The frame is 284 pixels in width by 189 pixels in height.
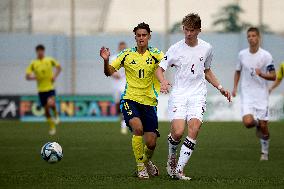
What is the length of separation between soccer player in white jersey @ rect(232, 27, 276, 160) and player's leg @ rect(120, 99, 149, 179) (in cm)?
466

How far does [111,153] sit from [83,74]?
18993 mm

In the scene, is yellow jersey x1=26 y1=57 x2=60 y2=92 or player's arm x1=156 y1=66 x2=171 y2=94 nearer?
player's arm x1=156 y1=66 x2=171 y2=94

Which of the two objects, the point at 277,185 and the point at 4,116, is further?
the point at 4,116

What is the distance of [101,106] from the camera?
35656 mm

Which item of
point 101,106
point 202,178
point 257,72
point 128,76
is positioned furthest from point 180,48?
point 101,106

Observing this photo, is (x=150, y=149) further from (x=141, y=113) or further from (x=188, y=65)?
(x=188, y=65)

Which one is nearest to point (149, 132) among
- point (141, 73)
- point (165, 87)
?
point (141, 73)


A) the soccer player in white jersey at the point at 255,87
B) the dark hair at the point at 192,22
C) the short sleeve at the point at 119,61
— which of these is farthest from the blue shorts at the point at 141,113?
the soccer player in white jersey at the point at 255,87

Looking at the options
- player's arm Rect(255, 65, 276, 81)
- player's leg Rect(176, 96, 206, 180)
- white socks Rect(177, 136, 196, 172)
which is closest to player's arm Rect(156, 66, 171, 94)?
player's leg Rect(176, 96, 206, 180)

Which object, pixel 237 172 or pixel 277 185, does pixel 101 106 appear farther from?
pixel 277 185

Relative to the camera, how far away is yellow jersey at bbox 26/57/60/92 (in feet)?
94.3

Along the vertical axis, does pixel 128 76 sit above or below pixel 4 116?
above

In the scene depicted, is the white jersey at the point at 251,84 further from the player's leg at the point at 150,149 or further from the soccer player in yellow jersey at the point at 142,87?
the player's leg at the point at 150,149

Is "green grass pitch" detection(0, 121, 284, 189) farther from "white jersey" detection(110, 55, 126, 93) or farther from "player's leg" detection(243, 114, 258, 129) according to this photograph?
"white jersey" detection(110, 55, 126, 93)
